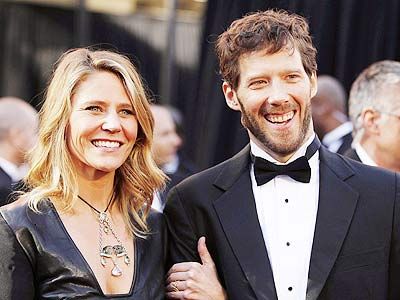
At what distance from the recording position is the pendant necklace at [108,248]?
10.4 feet

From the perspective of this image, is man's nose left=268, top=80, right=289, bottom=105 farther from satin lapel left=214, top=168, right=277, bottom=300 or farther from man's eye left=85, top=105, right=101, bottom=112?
man's eye left=85, top=105, right=101, bottom=112

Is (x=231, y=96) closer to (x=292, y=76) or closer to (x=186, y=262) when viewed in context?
(x=292, y=76)

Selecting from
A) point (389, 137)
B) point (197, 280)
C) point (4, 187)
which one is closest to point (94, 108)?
point (197, 280)

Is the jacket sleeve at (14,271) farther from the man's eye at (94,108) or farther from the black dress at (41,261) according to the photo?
the man's eye at (94,108)

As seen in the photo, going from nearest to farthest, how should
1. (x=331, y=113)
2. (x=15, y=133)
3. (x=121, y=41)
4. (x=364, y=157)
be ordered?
(x=364, y=157), (x=15, y=133), (x=331, y=113), (x=121, y=41)

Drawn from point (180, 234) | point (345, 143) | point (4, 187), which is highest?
point (180, 234)

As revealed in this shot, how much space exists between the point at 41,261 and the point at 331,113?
151 inches

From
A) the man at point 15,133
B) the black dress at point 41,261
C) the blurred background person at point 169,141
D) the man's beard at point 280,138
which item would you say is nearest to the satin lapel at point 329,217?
the man's beard at point 280,138

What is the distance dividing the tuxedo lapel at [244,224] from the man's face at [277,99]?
0.16 m

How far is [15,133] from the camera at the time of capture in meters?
6.32

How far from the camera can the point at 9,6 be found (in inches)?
286

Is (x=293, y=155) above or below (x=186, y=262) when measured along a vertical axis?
above

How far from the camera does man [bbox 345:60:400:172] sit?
446 cm

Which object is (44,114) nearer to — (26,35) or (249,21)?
(249,21)
